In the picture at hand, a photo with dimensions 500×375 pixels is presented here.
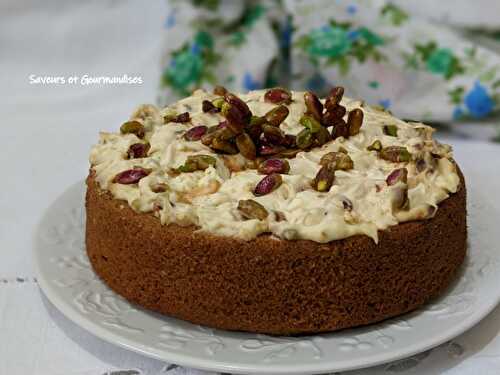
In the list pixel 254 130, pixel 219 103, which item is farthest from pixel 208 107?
pixel 254 130

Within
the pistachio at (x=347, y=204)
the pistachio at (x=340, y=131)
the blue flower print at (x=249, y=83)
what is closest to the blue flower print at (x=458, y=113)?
the blue flower print at (x=249, y=83)

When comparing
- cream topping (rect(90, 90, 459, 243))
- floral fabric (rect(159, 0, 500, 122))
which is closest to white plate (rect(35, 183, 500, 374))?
cream topping (rect(90, 90, 459, 243))

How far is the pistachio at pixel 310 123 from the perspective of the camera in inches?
111

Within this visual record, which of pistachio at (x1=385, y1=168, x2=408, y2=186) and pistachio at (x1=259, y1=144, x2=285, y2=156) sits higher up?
pistachio at (x1=385, y1=168, x2=408, y2=186)

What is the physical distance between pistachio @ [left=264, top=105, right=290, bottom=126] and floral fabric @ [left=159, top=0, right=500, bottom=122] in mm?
1624

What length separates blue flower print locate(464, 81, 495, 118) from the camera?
4.27 m

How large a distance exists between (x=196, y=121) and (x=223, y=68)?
1.60 metres

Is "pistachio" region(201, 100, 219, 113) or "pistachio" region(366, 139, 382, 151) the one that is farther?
"pistachio" region(201, 100, 219, 113)

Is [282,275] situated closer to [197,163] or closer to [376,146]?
[197,163]

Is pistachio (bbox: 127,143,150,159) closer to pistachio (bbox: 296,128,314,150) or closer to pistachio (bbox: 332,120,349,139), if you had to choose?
pistachio (bbox: 296,128,314,150)

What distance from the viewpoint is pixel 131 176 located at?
8.73 ft

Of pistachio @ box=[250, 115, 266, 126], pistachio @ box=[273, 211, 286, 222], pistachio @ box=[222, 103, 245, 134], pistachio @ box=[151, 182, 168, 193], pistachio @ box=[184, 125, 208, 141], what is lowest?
pistachio @ box=[151, 182, 168, 193]

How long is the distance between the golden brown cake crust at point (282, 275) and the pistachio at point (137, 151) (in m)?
0.30

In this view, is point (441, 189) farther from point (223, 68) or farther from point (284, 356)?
point (223, 68)
